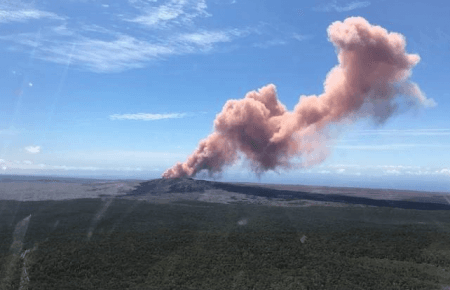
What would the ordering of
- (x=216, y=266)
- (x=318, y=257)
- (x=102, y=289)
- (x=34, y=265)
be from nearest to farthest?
(x=102, y=289) < (x=34, y=265) < (x=216, y=266) < (x=318, y=257)

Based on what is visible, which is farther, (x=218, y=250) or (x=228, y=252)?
(x=218, y=250)

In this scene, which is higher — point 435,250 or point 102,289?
point 435,250

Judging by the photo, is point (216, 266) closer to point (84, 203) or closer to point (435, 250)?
point (435, 250)

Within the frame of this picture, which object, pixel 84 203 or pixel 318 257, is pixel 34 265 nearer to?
pixel 318 257

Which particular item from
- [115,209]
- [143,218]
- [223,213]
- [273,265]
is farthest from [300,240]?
[115,209]

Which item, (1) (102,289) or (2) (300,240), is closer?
(1) (102,289)

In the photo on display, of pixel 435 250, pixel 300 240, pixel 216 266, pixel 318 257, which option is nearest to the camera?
pixel 216 266
